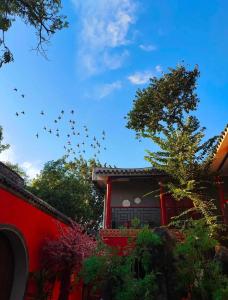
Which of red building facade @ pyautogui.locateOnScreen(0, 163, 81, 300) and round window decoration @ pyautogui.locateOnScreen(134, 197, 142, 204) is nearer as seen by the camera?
red building facade @ pyautogui.locateOnScreen(0, 163, 81, 300)

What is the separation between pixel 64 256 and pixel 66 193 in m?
11.3

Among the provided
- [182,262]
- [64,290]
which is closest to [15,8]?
[182,262]

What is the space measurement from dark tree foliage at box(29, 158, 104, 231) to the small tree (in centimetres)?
772

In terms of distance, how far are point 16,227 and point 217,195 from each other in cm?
964

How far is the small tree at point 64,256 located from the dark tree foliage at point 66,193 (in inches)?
304

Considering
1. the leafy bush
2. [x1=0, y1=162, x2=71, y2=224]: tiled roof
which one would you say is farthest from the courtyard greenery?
[x1=0, y1=162, x2=71, y2=224]: tiled roof

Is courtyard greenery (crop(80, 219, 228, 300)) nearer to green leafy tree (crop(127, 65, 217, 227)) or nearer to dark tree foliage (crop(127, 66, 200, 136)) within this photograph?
green leafy tree (crop(127, 65, 217, 227))

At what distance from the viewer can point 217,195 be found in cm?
1363

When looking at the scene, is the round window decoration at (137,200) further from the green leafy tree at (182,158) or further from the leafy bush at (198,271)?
the leafy bush at (198,271)

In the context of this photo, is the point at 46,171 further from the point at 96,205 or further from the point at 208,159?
the point at 208,159

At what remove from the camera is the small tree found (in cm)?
891

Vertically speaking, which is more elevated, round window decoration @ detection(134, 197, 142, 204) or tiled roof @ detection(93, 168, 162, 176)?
tiled roof @ detection(93, 168, 162, 176)

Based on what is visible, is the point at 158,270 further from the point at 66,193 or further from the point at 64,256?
the point at 66,193

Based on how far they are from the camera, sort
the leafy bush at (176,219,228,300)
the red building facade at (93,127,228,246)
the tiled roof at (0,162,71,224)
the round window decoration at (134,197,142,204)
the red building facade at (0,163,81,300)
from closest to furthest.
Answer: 1. the leafy bush at (176,219,228,300)
2. the tiled roof at (0,162,71,224)
3. the red building facade at (0,163,81,300)
4. the red building facade at (93,127,228,246)
5. the round window decoration at (134,197,142,204)
